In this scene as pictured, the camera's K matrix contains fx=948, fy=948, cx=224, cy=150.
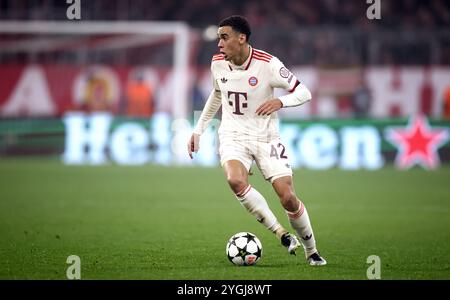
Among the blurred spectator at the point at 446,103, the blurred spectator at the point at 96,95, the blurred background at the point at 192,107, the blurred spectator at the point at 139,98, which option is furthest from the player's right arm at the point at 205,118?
the blurred spectator at the point at 446,103

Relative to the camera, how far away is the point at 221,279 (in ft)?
23.2

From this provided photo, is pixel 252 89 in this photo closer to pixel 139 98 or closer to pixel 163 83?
pixel 139 98

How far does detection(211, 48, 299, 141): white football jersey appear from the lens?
26.7 ft

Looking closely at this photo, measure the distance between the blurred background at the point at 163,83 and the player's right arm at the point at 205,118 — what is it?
11.9m

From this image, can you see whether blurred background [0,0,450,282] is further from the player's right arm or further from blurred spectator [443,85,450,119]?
the player's right arm

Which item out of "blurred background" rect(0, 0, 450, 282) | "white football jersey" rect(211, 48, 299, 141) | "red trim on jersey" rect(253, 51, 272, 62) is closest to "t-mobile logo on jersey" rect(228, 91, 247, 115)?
"white football jersey" rect(211, 48, 299, 141)

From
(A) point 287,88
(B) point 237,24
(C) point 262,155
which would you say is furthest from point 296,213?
(B) point 237,24

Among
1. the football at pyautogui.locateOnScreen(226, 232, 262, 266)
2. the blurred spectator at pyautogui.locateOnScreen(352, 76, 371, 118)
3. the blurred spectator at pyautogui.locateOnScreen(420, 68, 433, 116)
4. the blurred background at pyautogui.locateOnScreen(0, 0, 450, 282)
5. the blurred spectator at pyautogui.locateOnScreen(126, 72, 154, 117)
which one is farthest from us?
the blurred spectator at pyautogui.locateOnScreen(420, 68, 433, 116)

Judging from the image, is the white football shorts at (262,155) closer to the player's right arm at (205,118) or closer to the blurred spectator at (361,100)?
the player's right arm at (205,118)

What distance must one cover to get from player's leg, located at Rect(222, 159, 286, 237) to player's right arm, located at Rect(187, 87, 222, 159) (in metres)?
0.51

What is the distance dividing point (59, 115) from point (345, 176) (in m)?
7.02

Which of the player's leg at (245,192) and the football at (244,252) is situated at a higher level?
the player's leg at (245,192)

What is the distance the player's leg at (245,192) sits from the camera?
26.0 feet
